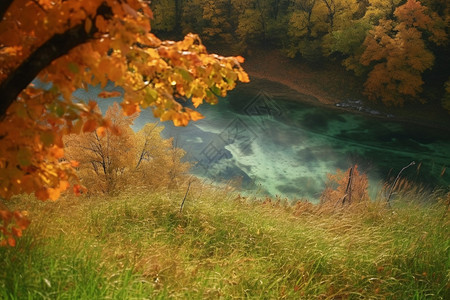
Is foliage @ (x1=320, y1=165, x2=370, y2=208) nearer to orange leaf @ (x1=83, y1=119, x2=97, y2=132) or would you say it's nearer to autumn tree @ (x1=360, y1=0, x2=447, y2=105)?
orange leaf @ (x1=83, y1=119, x2=97, y2=132)

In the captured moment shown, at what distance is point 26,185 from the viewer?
2.28 meters

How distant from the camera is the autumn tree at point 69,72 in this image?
177 centimetres

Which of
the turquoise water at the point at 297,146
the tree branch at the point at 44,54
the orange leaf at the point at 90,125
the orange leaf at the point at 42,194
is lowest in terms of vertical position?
the turquoise water at the point at 297,146

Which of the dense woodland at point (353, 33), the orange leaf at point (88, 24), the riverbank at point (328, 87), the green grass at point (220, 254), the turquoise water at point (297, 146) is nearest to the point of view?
the orange leaf at point (88, 24)

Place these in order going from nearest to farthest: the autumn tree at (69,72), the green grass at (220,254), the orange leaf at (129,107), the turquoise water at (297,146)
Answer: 1. the autumn tree at (69,72)
2. the orange leaf at (129,107)
3. the green grass at (220,254)
4. the turquoise water at (297,146)

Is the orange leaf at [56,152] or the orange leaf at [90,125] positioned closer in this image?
the orange leaf at [90,125]

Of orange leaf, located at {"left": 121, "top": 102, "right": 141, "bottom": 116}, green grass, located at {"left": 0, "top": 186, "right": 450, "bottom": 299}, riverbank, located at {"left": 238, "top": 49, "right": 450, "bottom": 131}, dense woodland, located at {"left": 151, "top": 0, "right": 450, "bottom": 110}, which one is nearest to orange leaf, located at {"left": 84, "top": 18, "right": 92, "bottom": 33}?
orange leaf, located at {"left": 121, "top": 102, "right": 141, "bottom": 116}

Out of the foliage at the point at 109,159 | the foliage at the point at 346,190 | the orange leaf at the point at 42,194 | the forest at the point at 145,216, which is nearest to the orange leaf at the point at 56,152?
the forest at the point at 145,216

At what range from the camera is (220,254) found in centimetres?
374

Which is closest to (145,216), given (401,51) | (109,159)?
(109,159)

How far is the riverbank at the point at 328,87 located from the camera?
70.8 ft

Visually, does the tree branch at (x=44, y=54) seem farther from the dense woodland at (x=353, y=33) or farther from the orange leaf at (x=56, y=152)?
the dense woodland at (x=353, y=33)

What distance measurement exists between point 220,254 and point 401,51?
21.6m

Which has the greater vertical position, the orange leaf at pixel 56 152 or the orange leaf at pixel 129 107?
the orange leaf at pixel 129 107
